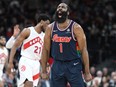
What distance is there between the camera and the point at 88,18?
936 inches

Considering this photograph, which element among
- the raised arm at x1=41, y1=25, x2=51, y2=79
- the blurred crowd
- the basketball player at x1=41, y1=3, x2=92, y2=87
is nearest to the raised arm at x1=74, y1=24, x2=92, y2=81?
the basketball player at x1=41, y1=3, x2=92, y2=87

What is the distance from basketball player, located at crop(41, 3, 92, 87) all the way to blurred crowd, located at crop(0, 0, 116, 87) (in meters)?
8.00

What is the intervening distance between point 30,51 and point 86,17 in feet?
42.9

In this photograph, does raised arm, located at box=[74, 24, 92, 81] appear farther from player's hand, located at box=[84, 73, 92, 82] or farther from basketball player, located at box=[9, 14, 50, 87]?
basketball player, located at box=[9, 14, 50, 87]

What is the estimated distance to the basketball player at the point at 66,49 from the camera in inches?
351

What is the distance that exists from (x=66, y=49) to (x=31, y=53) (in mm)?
2250

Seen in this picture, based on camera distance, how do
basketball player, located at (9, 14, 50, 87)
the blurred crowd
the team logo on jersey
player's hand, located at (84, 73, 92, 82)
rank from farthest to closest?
1. the blurred crowd
2. basketball player, located at (9, 14, 50, 87)
3. player's hand, located at (84, 73, 92, 82)
4. the team logo on jersey

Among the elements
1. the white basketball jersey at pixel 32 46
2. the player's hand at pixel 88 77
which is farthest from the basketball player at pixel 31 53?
the player's hand at pixel 88 77

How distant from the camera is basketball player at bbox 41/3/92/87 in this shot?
8.91 meters

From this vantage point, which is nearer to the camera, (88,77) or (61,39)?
(61,39)

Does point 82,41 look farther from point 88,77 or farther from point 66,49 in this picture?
point 88,77

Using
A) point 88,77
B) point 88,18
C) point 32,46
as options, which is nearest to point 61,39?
point 88,77

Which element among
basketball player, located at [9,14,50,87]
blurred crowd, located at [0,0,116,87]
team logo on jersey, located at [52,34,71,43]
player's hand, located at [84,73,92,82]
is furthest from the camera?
blurred crowd, located at [0,0,116,87]

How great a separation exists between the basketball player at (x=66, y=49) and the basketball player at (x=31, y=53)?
1.82 metres
